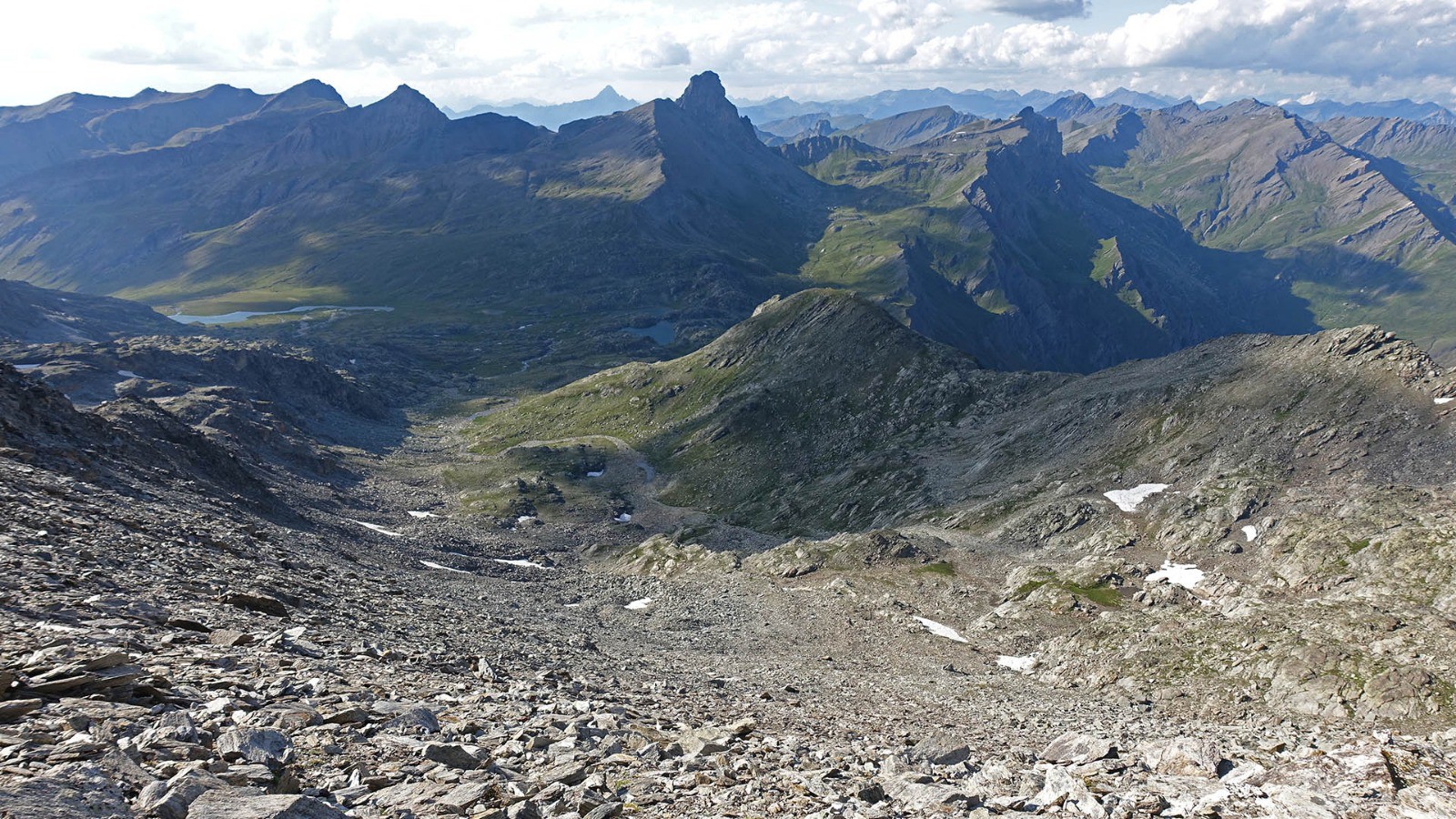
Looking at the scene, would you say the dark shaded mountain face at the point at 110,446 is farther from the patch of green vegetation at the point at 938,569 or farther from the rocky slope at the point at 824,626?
the patch of green vegetation at the point at 938,569

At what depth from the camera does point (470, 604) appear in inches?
2566

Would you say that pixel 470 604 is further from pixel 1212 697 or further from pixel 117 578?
pixel 1212 697

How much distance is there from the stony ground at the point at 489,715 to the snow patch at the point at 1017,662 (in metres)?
1.16

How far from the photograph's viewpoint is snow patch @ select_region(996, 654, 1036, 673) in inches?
2582

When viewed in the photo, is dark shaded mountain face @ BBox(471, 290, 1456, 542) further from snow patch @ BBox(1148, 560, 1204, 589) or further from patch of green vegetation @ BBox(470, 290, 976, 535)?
snow patch @ BBox(1148, 560, 1204, 589)

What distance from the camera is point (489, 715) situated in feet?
84.2

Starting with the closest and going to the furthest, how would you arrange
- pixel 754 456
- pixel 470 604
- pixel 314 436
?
pixel 470 604, pixel 754 456, pixel 314 436

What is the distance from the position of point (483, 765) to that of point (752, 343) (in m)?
172

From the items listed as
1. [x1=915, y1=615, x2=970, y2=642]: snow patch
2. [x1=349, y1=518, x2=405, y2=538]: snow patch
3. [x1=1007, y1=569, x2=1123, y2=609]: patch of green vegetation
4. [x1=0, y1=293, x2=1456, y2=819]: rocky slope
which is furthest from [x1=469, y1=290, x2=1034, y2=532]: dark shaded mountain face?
[x1=349, y1=518, x2=405, y2=538]: snow patch

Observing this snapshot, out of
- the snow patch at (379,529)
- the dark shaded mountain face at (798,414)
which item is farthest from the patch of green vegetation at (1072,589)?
the snow patch at (379,529)

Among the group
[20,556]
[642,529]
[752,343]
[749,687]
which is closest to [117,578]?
[20,556]

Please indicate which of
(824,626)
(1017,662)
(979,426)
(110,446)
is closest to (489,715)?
(1017,662)

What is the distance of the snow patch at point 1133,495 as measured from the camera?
9275 centimetres

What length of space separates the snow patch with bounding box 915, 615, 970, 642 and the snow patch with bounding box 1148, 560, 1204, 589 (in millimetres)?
20096
